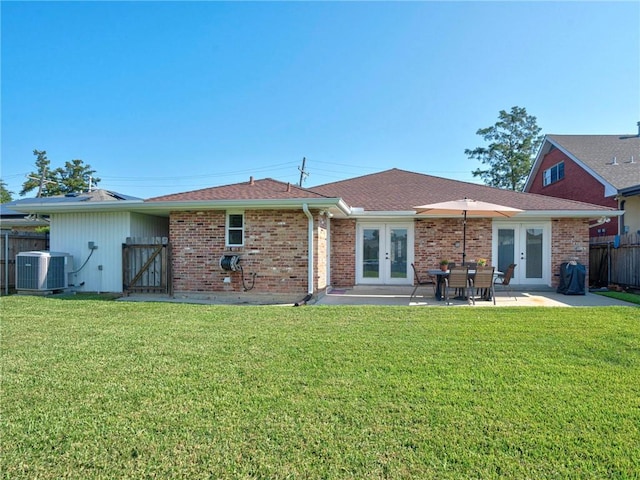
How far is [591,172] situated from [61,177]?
164 ft

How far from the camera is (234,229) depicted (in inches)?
398

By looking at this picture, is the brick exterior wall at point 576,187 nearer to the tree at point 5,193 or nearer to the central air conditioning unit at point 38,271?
the central air conditioning unit at point 38,271

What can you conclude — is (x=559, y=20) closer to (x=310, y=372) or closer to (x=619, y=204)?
(x=619, y=204)

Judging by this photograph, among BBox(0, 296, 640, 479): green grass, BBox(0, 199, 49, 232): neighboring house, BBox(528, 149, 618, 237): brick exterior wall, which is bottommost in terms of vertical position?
BBox(0, 296, 640, 479): green grass

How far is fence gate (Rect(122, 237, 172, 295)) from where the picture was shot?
10273mm

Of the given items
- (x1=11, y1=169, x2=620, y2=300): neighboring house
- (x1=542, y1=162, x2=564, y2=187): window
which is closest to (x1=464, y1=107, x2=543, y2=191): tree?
(x1=542, y1=162, x2=564, y2=187): window

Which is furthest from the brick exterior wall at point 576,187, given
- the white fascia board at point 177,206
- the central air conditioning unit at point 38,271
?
the central air conditioning unit at point 38,271

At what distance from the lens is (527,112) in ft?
105

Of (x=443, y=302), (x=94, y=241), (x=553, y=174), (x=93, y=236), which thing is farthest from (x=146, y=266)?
(x=553, y=174)

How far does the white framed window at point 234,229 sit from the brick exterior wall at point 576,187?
14718mm

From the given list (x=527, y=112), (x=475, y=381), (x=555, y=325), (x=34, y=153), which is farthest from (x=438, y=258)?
(x=34, y=153)

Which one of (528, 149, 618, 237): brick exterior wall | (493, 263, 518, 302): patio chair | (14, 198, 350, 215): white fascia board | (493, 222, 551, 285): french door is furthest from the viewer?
(528, 149, 618, 237): brick exterior wall

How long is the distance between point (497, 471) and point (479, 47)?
11.8m

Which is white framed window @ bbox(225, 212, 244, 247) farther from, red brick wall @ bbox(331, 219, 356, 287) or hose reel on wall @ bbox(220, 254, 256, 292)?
red brick wall @ bbox(331, 219, 356, 287)
